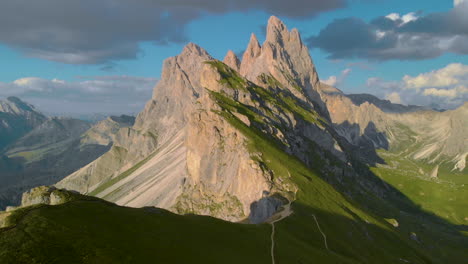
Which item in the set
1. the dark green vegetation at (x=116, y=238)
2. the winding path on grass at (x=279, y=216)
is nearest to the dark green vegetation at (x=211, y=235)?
the dark green vegetation at (x=116, y=238)

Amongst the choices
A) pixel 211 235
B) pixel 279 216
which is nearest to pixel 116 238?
pixel 211 235

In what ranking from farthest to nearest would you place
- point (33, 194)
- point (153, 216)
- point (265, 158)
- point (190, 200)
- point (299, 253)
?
1. point (190, 200)
2. point (265, 158)
3. point (299, 253)
4. point (33, 194)
5. point (153, 216)

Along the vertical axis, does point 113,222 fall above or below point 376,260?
above

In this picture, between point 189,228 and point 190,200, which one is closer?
point 189,228

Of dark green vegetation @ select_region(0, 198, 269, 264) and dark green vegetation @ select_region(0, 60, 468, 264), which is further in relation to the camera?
dark green vegetation @ select_region(0, 60, 468, 264)

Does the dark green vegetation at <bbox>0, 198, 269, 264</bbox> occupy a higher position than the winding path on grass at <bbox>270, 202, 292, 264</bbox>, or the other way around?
the dark green vegetation at <bbox>0, 198, 269, 264</bbox>

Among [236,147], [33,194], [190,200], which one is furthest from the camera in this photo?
[190,200]

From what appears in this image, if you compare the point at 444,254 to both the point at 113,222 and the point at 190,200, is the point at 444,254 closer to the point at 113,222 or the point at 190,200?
the point at 190,200

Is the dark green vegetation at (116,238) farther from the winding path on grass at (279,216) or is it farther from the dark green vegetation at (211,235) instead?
the winding path on grass at (279,216)

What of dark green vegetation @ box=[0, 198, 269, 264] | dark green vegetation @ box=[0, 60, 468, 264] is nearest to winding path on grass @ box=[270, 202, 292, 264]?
dark green vegetation @ box=[0, 60, 468, 264]

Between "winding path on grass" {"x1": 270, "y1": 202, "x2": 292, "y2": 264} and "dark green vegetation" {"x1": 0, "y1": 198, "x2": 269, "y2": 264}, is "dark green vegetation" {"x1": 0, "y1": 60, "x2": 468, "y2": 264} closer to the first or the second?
"dark green vegetation" {"x1": 0, "y1": 198, "x2": 269, "y2": 264}

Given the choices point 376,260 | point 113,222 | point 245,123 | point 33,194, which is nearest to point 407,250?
point 376,260
